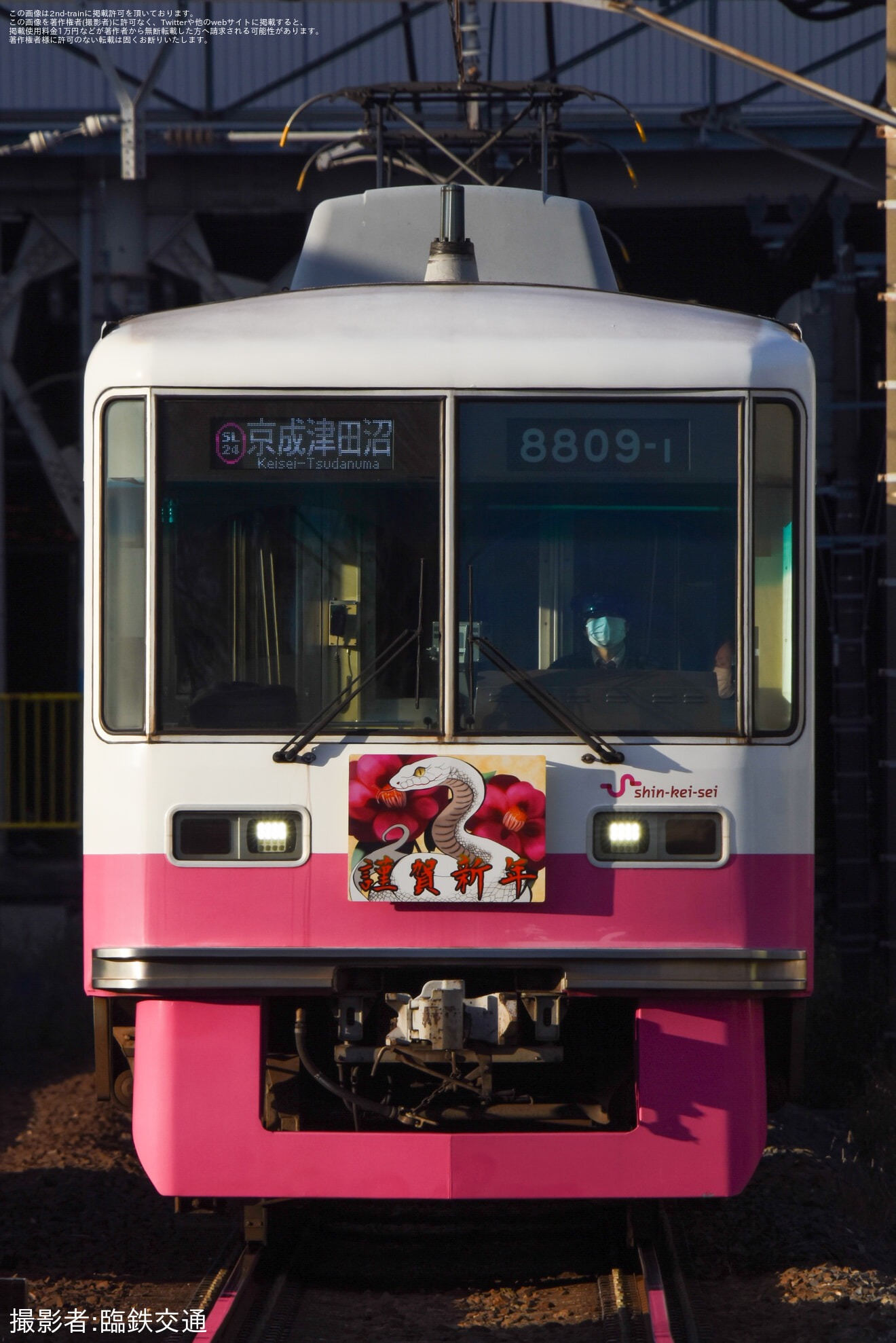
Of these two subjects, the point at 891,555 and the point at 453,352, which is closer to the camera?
the point at 453,352

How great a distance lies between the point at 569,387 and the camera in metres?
4.74

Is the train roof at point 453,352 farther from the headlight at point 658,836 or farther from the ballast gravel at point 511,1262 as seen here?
the ballast gravel at point 511,1262

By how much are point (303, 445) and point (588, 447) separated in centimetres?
83

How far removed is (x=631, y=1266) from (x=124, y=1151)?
2.80 meters

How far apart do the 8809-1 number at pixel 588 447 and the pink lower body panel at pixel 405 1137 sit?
5.25ft

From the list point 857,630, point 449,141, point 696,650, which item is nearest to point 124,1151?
point 696,650

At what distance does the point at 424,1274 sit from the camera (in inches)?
211

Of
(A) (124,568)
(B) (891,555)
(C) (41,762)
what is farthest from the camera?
(C) (41,762)

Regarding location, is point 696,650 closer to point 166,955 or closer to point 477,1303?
point 166,955

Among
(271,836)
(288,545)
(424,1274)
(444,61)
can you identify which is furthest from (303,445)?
(444,61)

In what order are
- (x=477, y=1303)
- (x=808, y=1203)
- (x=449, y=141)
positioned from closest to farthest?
(x=477, y=1303), (x=808, y=1203), (x=449, y=141)

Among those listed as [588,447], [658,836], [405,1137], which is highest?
[588,447]

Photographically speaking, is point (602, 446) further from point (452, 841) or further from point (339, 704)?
point (452, 841)

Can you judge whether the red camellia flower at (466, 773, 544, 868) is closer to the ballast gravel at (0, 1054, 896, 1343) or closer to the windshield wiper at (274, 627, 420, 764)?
the windshield wiper at (274, 627, 420, 764)
